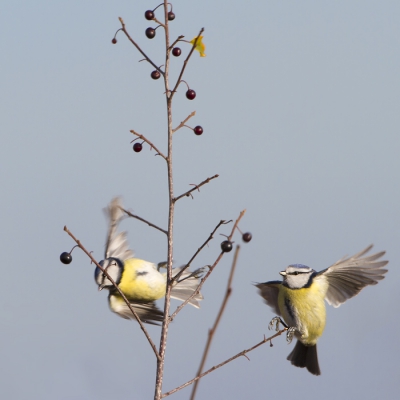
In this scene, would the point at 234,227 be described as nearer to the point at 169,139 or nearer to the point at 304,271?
the point at 169,139

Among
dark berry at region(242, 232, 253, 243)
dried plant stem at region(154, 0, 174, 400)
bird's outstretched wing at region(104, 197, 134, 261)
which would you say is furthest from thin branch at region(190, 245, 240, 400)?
bird's outstretched wing at region(104, 197, 134, 261)

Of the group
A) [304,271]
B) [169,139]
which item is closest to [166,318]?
[169,139]

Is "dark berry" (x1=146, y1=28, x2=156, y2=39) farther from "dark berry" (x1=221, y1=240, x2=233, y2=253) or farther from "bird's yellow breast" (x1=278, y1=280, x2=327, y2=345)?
"bird's yellow breast" (x1=278, y1=280, x2=327, y2=345)

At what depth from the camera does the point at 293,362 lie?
7.99 m

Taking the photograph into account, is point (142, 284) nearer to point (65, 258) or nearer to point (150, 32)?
point (65, 258)

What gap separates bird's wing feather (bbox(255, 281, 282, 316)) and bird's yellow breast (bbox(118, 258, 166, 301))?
116 cm

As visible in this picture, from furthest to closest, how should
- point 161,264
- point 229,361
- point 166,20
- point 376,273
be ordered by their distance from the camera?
point 161,264, point 376,273, point 166,20, point 229,361

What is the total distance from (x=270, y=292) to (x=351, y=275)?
1.12 m

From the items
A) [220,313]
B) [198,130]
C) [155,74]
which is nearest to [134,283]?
[198,130]

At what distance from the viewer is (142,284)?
7531 mm

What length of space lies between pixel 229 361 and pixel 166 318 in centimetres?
44

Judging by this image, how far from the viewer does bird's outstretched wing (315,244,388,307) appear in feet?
23.0

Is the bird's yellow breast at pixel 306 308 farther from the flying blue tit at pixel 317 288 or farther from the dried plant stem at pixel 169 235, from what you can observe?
the dried plant stem at pixel 169 235

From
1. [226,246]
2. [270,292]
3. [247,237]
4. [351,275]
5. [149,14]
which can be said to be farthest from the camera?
[270,292]
